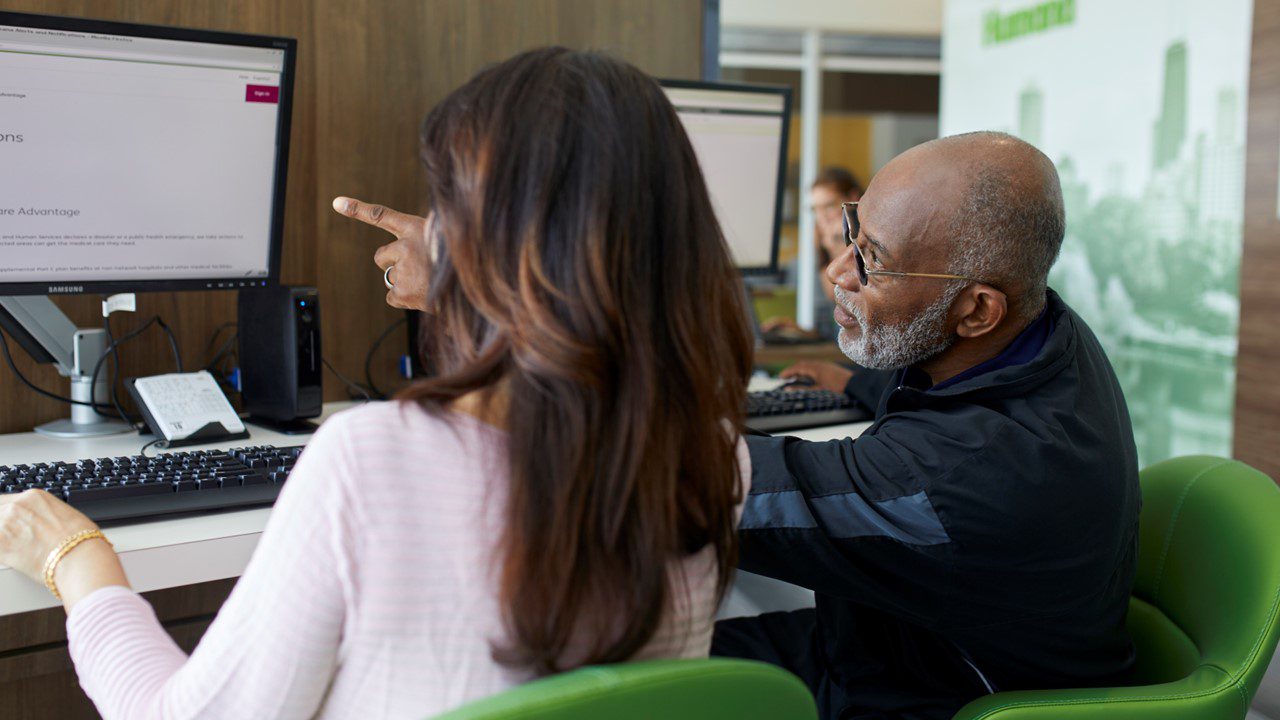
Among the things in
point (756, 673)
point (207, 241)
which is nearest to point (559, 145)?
point (756, 673)

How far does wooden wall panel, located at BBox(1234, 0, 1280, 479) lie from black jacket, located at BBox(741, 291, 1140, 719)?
211 centimetres

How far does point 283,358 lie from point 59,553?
740 millimetres

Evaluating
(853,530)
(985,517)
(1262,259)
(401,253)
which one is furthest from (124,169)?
(1262,259)

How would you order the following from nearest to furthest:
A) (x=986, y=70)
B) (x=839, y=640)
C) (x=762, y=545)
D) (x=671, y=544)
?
1. (x=671, y=544)
2. (x=762, y=545)
3. (x=839, y=640)
4. (x=986, y=70)

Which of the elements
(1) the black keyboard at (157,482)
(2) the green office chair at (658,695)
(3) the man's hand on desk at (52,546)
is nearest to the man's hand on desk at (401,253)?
(1) the black keyboard at (157,482)

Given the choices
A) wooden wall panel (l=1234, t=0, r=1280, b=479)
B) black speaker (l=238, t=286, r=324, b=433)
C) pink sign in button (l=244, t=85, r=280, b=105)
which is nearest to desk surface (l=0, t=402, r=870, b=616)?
black speaker (l=238, t=286, r=324, b=433)

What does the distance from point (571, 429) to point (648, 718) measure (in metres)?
0.18

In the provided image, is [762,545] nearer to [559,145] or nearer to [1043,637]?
[1043,637]

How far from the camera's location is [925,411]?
3.75ft

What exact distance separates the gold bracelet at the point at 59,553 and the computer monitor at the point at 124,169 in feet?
2.28

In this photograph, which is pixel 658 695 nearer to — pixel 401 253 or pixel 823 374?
pixel 401 253

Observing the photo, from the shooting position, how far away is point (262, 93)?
1.60 m

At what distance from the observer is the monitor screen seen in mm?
1440

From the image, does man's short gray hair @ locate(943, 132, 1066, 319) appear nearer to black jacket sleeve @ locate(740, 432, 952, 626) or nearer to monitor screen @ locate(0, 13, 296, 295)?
black jacket sleeve @ locate(740, 432, 952, 626)
